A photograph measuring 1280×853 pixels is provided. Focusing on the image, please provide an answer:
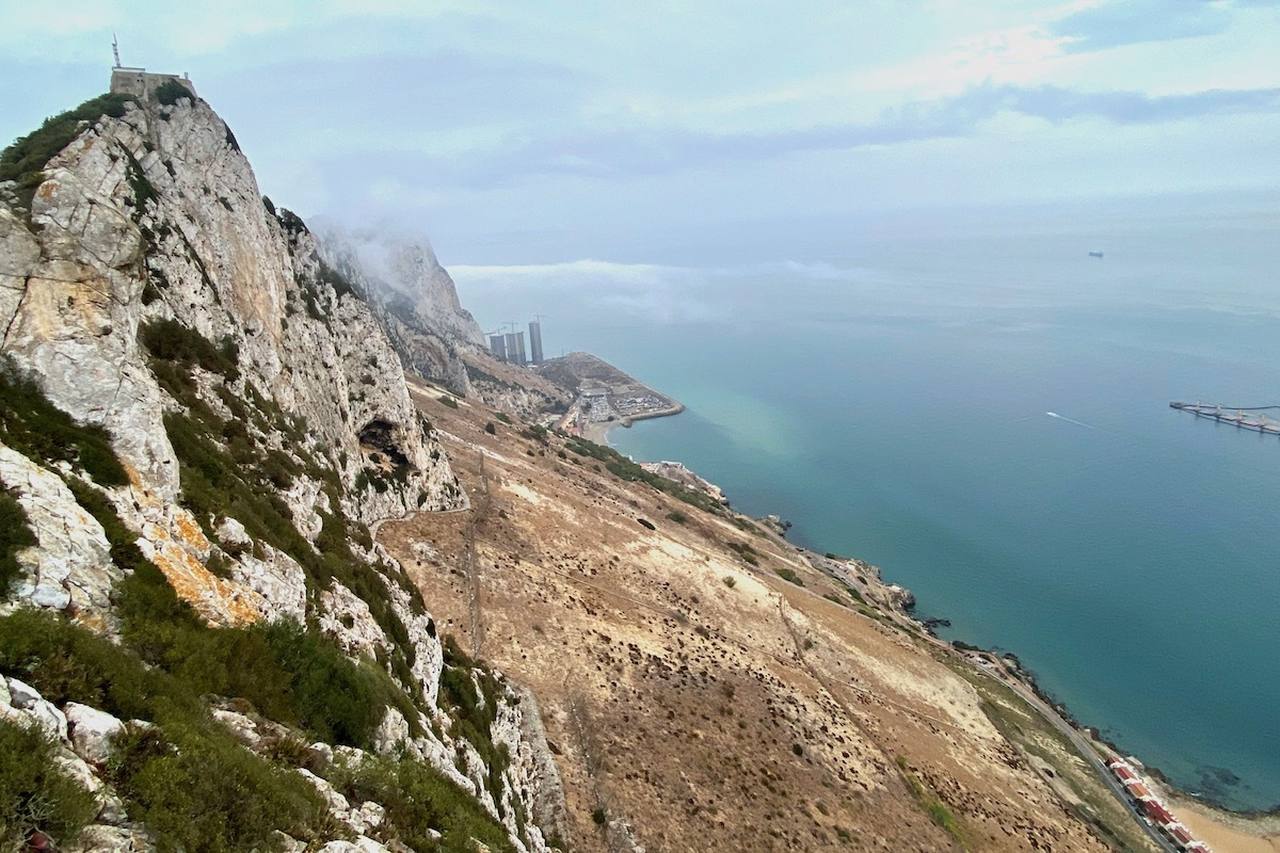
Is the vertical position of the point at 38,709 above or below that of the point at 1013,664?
above

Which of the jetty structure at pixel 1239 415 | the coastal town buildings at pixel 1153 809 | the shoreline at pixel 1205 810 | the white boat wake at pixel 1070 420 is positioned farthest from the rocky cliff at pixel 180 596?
the jetty structure at pixel 1239 415

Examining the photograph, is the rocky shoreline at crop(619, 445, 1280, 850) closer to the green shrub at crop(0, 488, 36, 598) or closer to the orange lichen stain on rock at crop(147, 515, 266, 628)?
the orange lichen stain on rock at crop(147, 515, 266, 628)

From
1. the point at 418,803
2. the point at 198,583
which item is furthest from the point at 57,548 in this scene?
the point at 418,803

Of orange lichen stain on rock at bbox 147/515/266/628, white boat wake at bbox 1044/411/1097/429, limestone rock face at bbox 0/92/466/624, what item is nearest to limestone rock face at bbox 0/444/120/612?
limestone rock face at bbox 0/92/466/624

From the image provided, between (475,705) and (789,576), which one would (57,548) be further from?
(789,576)

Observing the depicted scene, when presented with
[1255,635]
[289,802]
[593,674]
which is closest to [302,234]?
[593,674]
